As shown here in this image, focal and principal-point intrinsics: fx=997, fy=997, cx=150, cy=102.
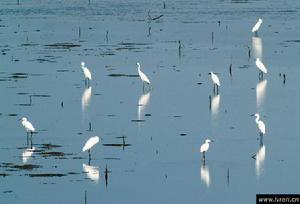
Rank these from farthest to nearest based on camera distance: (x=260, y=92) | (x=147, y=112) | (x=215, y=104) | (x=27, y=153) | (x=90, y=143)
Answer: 1. (x=260, y=92)
2. (x=215, y=104)
3. (x=147, y=112)
4. (x=27, y=153)
5. (x=90, y=143)

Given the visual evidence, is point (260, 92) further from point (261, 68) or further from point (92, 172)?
point (92, 172)

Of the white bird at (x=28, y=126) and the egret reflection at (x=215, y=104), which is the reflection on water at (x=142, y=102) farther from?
the white bird at (x=28, y=126)

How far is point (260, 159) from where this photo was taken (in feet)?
61.0

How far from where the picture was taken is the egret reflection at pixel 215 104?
2352 cm

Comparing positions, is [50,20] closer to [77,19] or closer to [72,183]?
[77,19]

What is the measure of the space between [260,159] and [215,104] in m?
6.04

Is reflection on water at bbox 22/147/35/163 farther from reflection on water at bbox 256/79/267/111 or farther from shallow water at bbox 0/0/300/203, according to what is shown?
reflection on water at bbox 256/79/267/111

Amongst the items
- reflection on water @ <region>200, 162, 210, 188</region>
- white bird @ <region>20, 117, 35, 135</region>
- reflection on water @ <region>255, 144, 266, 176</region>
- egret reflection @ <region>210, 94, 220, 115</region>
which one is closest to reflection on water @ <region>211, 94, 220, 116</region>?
egret reflection @ <region>210, 94, 220, 115</region>

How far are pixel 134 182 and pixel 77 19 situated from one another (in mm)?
32406

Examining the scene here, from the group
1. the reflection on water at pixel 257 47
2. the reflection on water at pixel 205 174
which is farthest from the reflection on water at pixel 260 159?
the reflection on water at pixel 257 47

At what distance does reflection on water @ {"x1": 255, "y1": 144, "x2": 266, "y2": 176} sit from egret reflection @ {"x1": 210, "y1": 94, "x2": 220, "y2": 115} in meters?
3.91

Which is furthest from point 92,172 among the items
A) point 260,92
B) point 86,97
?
point 260,92

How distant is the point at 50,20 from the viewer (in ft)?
158

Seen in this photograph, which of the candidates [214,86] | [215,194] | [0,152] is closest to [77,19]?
[214,86]
